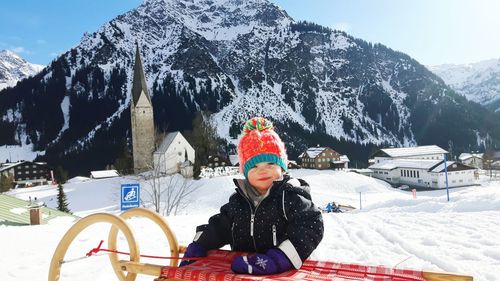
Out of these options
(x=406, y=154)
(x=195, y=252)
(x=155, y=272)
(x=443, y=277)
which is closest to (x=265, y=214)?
(x=195, y=252)

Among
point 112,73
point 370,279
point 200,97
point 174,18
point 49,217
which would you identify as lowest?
point 49,217

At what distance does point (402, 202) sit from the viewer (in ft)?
59.0

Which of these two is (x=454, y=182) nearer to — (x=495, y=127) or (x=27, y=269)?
(x=27, y=269)

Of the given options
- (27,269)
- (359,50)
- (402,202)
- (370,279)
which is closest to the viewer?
(370,279)

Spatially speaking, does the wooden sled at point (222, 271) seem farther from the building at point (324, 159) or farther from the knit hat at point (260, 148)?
the building at point (324, 159)

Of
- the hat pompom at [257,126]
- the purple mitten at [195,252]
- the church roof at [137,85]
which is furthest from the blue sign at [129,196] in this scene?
the church roof at [137,85]

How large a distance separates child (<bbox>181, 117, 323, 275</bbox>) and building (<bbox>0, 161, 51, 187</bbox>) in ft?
290

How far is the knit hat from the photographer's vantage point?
3270 millimetres

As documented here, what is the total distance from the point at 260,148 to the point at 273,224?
2.28ft

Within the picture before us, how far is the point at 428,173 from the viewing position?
164 ft

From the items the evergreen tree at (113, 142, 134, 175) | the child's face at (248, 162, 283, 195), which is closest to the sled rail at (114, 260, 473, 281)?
the child's face at (248, 162, 283, 195)

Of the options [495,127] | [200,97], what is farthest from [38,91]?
[495,127]

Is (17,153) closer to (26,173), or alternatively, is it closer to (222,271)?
(26,173)

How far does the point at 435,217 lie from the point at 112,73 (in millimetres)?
154282
